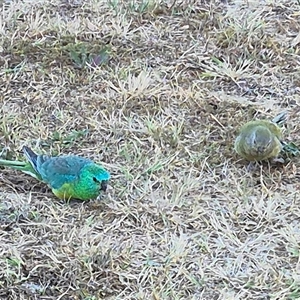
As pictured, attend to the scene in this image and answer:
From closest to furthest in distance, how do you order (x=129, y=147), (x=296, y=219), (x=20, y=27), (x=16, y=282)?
(x=16, y=282) → (x=296, y=219) → (x=129, y=147) → (x=20, y=27)

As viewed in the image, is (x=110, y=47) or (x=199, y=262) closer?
(x=199, y=262)

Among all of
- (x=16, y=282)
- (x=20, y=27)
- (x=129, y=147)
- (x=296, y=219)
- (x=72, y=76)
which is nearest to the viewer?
(x=16, y=282)

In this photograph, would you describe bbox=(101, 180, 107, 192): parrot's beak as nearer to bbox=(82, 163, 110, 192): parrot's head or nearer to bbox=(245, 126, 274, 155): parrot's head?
bbox=(82, 163, 110, 192): parrot's head

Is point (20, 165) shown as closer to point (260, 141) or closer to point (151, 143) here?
point (151, 143)

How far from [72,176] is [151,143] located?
0.65 m

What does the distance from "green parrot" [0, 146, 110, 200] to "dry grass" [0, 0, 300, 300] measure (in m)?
0.06

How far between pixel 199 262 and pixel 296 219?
550mm

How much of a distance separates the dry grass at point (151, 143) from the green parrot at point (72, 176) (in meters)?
0.06

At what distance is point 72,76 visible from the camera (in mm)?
4789

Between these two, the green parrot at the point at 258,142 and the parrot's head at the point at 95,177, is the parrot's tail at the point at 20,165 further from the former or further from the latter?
the green parrot at the point at 258,142

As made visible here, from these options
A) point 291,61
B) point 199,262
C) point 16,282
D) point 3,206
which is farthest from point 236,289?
point 291,61

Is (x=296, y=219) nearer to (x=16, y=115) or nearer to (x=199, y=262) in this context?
(x=199, y=262)

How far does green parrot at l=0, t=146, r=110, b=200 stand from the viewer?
3.65 m

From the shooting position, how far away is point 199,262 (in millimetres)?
3340
